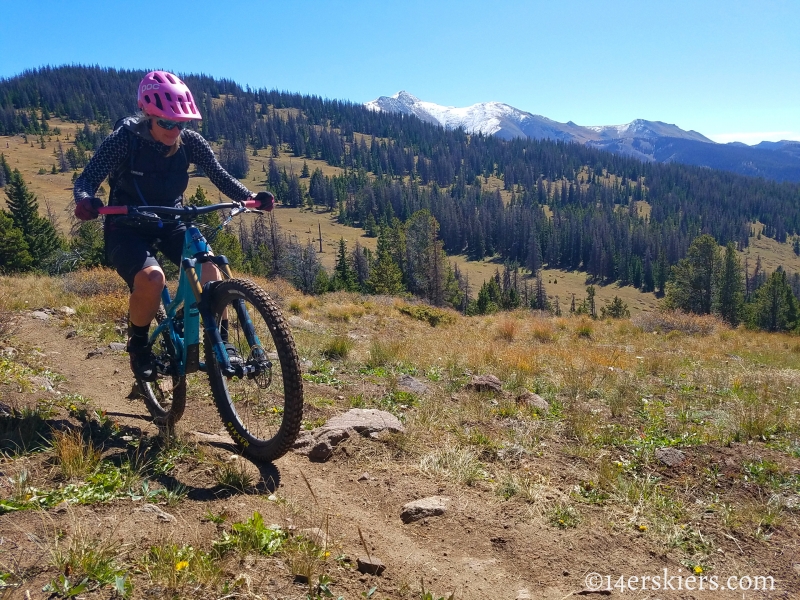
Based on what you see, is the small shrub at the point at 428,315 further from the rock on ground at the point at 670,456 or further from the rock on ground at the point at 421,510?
the rock on ground at the point at 421,510

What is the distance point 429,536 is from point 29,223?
61.6 metres

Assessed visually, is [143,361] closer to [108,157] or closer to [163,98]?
[108,157]

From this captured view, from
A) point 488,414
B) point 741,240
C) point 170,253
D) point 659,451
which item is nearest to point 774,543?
point 659,451

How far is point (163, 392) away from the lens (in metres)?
4.72

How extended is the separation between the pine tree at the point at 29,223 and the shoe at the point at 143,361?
5394 cm

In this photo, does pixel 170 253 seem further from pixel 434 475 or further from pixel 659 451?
pixel 659 451

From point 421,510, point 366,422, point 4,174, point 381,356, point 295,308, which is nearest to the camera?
point 421,510

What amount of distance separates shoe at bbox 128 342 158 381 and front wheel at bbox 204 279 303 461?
25.5 inches

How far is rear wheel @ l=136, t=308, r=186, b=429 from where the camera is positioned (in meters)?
4.02

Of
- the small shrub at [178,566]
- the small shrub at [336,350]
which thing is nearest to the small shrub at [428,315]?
the small shrub at [336,350]

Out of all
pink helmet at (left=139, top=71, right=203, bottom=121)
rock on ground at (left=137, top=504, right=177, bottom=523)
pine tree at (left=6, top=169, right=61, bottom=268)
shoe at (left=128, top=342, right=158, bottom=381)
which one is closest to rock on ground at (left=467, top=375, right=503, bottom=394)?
shoe at (left=128, top=342, right=158, bottom=381)

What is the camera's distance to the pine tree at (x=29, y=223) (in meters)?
48.2

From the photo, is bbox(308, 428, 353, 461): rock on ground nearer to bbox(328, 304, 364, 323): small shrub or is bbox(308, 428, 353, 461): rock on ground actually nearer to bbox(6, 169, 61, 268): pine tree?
bbox(328, 304, 364, 323): small shrub

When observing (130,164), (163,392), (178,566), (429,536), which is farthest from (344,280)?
(178,566)
